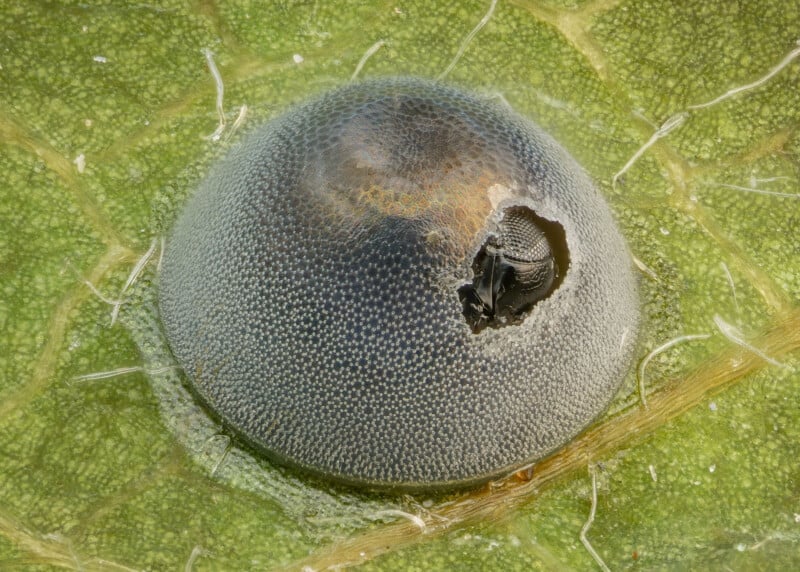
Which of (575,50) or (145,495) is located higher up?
(575,50)

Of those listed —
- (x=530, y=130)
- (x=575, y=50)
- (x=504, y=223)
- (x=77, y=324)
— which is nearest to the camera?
(x=504, y=223)

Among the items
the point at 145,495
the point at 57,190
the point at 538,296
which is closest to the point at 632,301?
the point at 538,296

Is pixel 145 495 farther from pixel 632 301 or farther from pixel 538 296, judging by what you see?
pixel 632 301

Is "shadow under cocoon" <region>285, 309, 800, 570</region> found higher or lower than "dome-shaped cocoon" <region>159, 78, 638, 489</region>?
lower

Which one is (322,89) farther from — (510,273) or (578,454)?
(578,454)

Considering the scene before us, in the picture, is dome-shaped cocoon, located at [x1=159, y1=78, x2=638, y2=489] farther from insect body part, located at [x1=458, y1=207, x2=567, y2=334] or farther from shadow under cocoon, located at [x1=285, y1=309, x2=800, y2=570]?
shadow under cocoon, located at [x1=285, y1=309, x2=800, y2=570]

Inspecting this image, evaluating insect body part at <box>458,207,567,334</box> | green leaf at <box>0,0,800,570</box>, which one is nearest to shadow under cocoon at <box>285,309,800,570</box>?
green leaf at <box>0,0,800,570</box>

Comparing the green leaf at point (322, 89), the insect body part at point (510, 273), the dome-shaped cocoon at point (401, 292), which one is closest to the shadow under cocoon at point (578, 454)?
the green leaf at point (322, 89)
